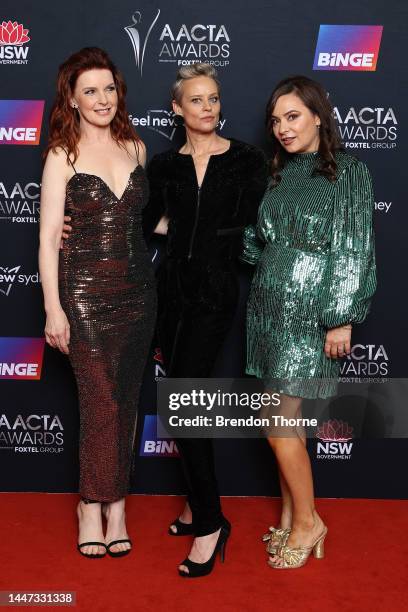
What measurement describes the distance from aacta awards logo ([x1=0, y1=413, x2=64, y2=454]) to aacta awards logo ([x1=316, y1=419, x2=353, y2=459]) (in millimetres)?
1179

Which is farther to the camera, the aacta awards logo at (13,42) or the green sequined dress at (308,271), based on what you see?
the aacta awards logo at (13,42)

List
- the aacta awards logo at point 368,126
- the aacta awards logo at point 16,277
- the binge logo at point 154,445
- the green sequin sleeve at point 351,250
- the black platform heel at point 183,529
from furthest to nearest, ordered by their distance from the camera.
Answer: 1. the binge logo at point 154,445
2. the aacta awards logo at point 16,277
3. the aacta awards logo at point 368,126
4. the black platform heel at point 183,529
5. the green sequin sleeve at point 351,250

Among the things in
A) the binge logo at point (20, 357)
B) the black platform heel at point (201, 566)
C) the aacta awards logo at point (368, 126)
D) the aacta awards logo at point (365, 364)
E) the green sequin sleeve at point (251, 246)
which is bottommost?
the black platform heel at point (201, 566)

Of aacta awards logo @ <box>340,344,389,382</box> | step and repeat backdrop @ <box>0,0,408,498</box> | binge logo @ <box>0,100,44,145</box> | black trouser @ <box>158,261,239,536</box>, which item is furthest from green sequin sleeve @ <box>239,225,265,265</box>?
binge logo @ <box>0,100,44,145</box>

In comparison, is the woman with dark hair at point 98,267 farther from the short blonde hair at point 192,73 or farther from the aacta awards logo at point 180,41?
the aacta awards logo at point 180,41

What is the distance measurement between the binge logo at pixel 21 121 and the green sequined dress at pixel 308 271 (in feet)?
3.62

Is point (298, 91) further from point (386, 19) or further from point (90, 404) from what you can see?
point (90, 404)

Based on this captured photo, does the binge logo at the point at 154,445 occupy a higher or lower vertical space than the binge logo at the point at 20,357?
lower

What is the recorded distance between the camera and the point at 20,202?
3.30 m

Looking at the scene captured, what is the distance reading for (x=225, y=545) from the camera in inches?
115

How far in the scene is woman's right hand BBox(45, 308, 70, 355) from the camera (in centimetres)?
271

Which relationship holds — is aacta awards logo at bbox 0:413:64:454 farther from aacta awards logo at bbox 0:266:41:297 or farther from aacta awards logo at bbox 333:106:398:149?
aacta awards logo at bbox 333:106:398:149

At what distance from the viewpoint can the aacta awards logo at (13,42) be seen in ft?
10.4

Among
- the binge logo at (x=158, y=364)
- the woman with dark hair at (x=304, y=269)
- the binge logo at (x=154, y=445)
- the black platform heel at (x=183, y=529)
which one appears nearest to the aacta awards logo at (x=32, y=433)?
the binge logo at (x=154, y=445)
